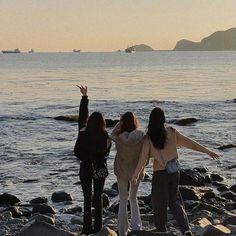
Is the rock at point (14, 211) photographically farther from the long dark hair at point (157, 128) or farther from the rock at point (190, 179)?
the long dark hair at point (157, 128)

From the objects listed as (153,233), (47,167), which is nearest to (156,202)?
(153,233)

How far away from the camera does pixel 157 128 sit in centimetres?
991

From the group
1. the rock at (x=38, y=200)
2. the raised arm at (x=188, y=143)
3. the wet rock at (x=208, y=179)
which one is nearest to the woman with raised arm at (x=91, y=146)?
the raised arm at (x=188, y=143)

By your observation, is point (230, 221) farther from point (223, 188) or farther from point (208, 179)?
point (208, 179)

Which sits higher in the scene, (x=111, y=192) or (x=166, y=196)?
(x=166, y=196)

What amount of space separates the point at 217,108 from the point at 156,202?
126ft

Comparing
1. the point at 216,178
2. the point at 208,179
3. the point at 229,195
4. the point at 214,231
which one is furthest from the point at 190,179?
the point at 214,231

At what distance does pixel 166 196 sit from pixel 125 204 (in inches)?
32.0

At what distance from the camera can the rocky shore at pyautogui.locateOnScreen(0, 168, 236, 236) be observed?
10945mm

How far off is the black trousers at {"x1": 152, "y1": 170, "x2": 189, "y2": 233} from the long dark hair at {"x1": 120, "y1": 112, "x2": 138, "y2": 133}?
0.80 metres

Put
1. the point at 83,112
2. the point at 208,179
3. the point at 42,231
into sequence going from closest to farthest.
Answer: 1. the point at 42,231
2. the point at 83,112
3. the point at 208,179

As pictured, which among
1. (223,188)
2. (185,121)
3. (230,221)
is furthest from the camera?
(185,121)

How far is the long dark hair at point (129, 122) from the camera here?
10.2m

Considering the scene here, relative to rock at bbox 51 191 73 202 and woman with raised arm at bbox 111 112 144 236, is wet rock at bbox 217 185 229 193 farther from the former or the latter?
woman with raised arm at bbox 111 112 144 236
